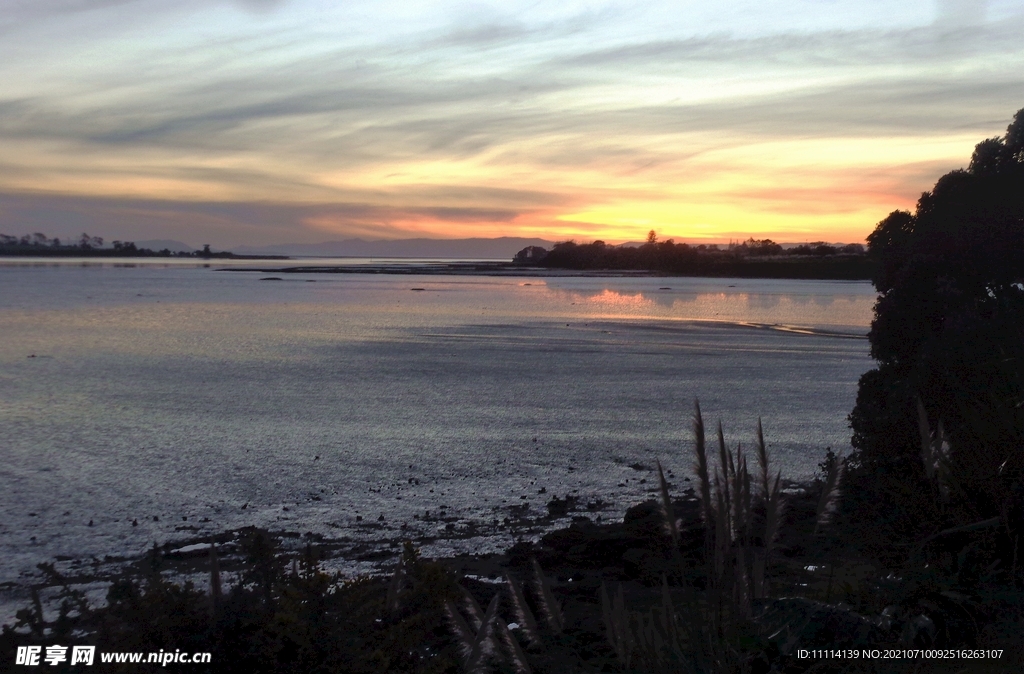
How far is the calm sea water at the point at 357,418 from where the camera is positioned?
10.3m

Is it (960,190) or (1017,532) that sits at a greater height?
(960,190)

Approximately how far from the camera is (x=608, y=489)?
1150 cm

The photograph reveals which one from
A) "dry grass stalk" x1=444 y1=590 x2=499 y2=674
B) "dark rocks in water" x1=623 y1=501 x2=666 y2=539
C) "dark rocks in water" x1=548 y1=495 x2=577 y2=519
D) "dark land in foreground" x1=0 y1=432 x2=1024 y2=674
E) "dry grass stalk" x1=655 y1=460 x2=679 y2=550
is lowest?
"dark rocks in water" x1=548 y1=495 x2=577 y2=519

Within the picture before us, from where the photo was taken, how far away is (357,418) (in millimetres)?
16125

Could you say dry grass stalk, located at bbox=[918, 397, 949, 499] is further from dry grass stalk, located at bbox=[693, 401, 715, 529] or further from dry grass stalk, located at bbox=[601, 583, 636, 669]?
dry grass stalk, located at bbox=[601, 583, 636, 669]

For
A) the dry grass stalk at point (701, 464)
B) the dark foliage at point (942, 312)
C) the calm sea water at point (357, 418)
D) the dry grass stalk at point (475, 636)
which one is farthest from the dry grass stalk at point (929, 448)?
the calm sea water at point (357, 418)

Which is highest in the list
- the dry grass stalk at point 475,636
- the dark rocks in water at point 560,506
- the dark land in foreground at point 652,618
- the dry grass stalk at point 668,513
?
the dry grass stalk at point 668,513

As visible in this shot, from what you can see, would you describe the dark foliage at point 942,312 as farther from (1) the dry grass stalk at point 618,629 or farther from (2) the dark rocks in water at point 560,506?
(1) the dry grass stalk at point 618,629

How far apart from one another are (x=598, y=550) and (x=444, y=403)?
937 cm

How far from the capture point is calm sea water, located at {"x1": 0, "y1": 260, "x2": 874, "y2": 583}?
33.9 feet

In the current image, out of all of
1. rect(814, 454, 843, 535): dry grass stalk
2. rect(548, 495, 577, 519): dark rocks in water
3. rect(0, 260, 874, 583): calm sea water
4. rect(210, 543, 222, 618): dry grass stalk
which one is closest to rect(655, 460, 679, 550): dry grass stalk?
rect(814, 454, 843, 535): dry grass stalk

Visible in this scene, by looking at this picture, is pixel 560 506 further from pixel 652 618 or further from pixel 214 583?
pixel 214 583

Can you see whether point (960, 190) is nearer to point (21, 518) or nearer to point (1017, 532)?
point (1017, 532)

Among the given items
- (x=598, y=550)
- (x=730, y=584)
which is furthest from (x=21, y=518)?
(x=730, y=584)
